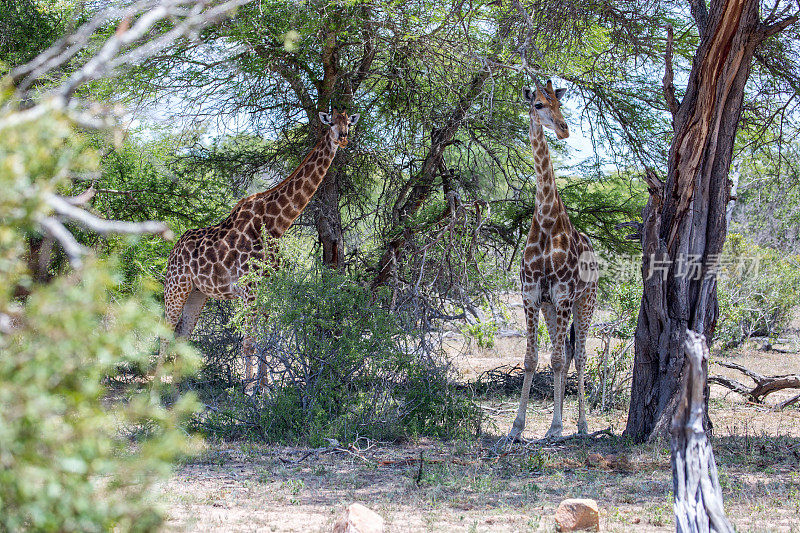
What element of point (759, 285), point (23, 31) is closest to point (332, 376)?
point (23, 31)

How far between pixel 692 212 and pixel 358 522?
400cm

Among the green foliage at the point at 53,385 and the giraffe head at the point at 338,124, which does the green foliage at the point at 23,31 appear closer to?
the giraffe head at the point at 338,124

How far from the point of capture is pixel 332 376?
643 cm

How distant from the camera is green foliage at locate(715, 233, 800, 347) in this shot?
13.6m

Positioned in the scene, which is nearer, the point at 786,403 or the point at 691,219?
the point at 691,219

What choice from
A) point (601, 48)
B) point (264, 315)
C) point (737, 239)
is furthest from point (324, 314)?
point (737, 239)

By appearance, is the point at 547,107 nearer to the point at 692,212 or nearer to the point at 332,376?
the point at 692,212

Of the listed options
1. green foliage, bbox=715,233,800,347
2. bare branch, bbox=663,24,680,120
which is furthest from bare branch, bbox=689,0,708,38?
green foliage, bbox=715,233,800,347

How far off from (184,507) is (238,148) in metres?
7.44

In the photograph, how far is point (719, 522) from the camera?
3037 millimetres

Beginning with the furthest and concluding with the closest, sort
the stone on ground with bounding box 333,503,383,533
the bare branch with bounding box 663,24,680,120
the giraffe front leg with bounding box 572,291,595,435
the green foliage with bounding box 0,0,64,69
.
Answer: the green foliage with bounding box 0,0,64,69
the giraffe front leg with bounding box 572,291,595,435
the bare branch with bounding box 663,24,680,120
the stone on ground with bounding box 333,503,383,533

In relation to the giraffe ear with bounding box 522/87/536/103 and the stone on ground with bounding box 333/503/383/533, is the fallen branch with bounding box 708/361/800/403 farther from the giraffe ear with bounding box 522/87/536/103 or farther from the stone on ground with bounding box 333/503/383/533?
the stone on ground with bounding box 333/503/383/533

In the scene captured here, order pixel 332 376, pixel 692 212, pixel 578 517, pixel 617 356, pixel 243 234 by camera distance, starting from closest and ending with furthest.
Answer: pixel 578 517 < pixel 692 212 < pixel 332 376 < pixel 243 234 < pixel 617 356

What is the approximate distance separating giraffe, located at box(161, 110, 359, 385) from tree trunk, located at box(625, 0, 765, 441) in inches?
132
